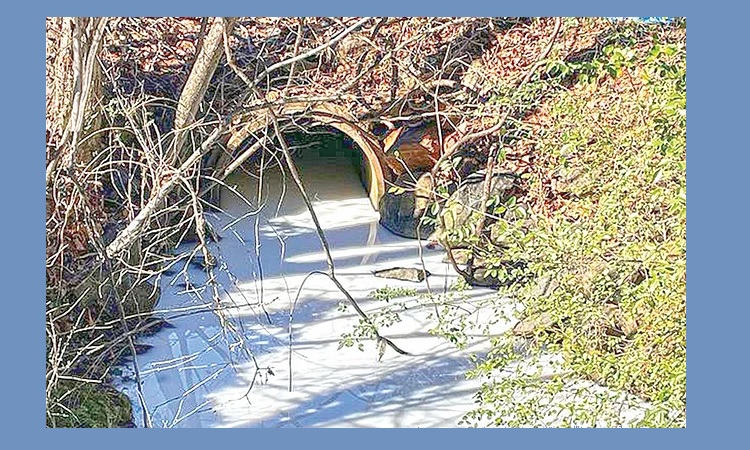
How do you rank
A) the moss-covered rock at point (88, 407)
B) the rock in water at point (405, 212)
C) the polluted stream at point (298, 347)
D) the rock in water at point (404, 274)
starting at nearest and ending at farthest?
the moss-covered rock at point (88, 407), the polluted stream at point (298, 347), the rock in water at point (404, 274), the rock in water at point (405, 212)

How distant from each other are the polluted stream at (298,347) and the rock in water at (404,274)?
5 cm

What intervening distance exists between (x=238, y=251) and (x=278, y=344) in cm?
105

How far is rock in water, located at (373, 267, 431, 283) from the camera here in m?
4.71

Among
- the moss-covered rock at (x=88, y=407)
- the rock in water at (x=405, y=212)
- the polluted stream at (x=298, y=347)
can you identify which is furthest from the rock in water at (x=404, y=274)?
the moss-covered rock at (x=88, y=407)

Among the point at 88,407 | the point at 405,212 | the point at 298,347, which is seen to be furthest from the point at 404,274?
the point at 88,407

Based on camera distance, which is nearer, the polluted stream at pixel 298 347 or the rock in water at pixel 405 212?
the polluted stream at pixel 298 347

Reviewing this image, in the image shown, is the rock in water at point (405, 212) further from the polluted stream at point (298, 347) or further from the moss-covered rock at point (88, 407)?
the moss-covered rock at point (88, 407)

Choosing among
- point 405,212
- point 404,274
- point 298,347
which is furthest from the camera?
point 405,212

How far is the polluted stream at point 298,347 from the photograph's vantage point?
3.46m

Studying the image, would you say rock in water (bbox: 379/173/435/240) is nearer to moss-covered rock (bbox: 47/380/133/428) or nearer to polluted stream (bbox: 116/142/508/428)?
polluted stream (bbox: 116/142/508/428)

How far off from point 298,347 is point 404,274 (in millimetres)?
911

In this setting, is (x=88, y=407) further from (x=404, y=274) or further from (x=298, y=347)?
(x=404, y=274)

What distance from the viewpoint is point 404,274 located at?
15.5ft

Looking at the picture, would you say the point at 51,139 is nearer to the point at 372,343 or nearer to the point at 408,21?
the point at 372,343
